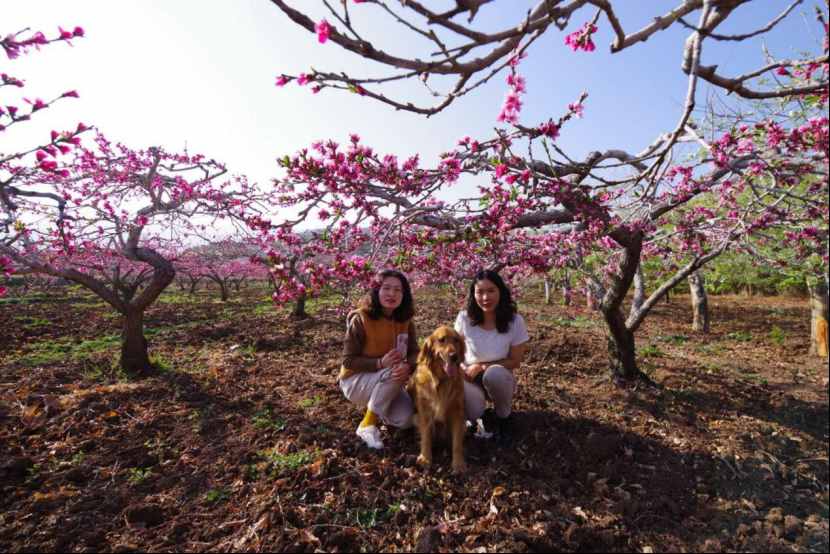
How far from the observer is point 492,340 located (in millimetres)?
3289

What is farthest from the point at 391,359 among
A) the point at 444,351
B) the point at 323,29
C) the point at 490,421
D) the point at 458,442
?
the point at 323,29

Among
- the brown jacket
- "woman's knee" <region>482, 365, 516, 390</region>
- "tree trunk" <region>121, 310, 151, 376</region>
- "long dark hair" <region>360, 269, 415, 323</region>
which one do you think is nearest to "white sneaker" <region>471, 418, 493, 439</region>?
"woman's knee" <region>482, 365, 516, 390</region>

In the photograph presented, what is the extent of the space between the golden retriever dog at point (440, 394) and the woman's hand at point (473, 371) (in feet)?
1.34

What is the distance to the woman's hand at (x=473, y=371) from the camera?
3.22m

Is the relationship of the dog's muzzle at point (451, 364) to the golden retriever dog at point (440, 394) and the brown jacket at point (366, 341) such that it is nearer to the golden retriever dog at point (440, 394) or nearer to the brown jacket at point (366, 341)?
the golden retriever dog at point (440, 394)

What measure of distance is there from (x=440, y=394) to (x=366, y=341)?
82 cm

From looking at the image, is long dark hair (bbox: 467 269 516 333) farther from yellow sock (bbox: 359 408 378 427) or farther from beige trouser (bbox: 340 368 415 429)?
yellow sock (bbox: 359 408 378 427)

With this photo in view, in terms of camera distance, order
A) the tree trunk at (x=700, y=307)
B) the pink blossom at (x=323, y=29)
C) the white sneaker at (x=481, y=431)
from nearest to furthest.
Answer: the pink blossom at (x=323, y=29)
the white sneaker at (x=481, y=431)
the tree trunk at (x=700, y=307)

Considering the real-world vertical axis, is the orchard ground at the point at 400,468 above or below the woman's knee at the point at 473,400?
below

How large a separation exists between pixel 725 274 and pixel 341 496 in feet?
48.7

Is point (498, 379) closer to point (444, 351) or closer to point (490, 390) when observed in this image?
point (490, 390)

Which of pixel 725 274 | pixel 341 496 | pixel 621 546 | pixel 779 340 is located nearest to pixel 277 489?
pixel 341 496

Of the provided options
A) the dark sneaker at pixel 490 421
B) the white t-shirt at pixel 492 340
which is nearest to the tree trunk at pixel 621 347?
the white t-shirt at pixel 492 340

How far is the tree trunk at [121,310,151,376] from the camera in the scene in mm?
5438
